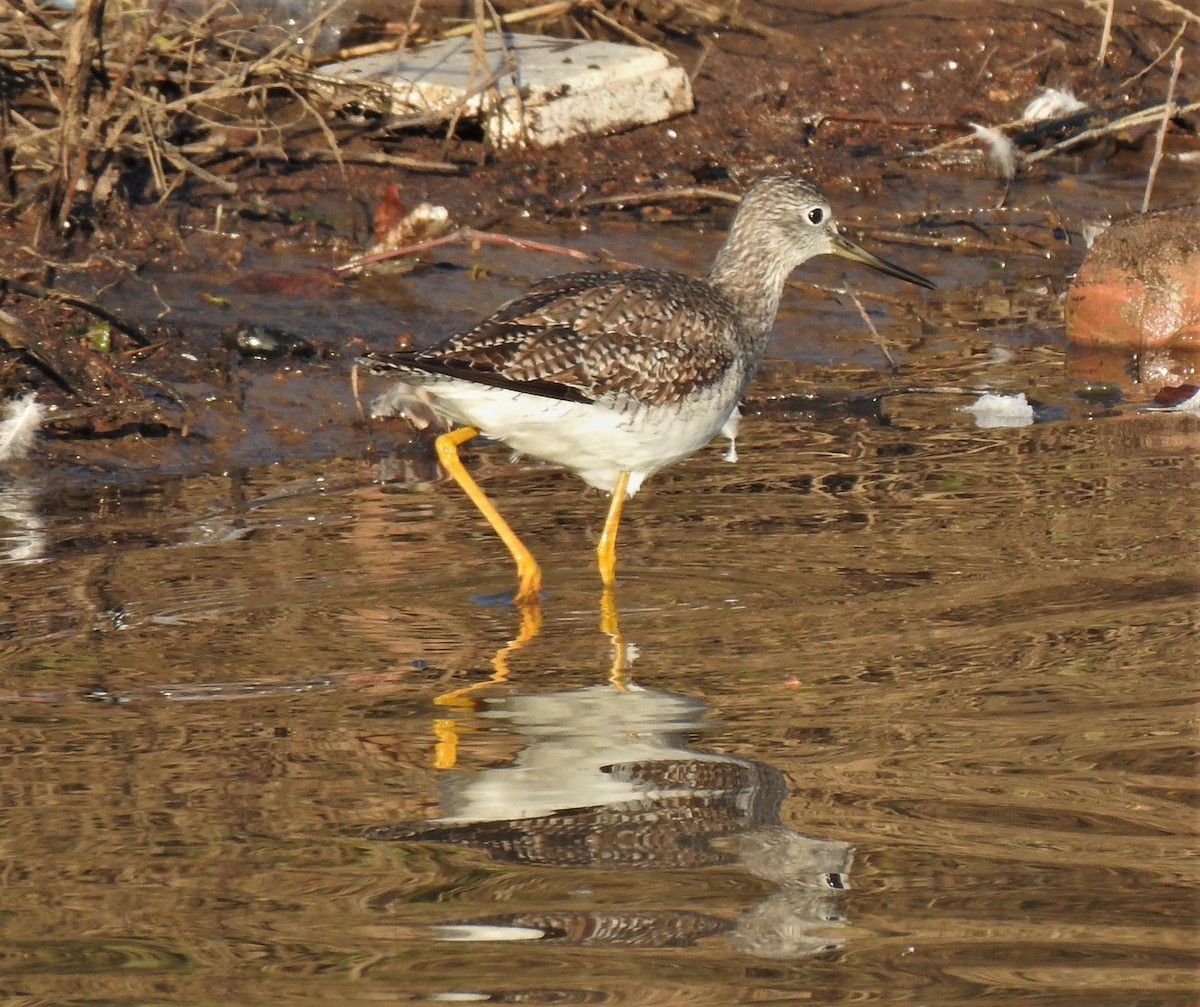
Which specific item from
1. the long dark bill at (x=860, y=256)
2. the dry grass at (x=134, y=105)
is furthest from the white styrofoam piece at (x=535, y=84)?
the long dark bill at (x=860, y=256)

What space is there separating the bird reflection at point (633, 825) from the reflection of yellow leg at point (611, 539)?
46.2 inches

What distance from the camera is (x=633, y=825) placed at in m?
3.87

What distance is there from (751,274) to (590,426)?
4.10 feet

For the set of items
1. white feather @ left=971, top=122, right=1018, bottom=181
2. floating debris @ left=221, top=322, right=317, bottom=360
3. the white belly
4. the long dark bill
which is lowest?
floating debris @ left=221, top=322, right=317, bottom=360

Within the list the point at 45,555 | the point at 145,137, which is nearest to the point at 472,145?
the point at 145,137

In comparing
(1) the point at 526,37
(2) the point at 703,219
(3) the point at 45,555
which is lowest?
(3) the point at 45,555

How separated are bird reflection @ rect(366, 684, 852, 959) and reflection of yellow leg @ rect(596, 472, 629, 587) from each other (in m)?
1.17

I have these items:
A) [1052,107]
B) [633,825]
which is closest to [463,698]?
[633,825]

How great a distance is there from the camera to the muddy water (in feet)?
11.1

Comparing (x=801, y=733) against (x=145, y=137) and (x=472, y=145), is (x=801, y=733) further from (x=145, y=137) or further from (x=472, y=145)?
(x=472, y=145)

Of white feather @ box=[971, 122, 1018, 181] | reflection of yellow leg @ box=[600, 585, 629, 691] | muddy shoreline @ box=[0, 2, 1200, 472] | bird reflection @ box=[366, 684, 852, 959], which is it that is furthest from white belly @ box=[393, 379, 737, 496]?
white feather @ box=[971, 122, 1018, 181]

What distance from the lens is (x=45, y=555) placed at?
5879mm

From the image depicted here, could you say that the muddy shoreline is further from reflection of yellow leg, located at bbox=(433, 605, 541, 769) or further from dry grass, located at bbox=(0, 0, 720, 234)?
reflection of yellow leg, located at bbox=(433, 605, 541, 769)

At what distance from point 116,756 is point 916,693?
190 cm
